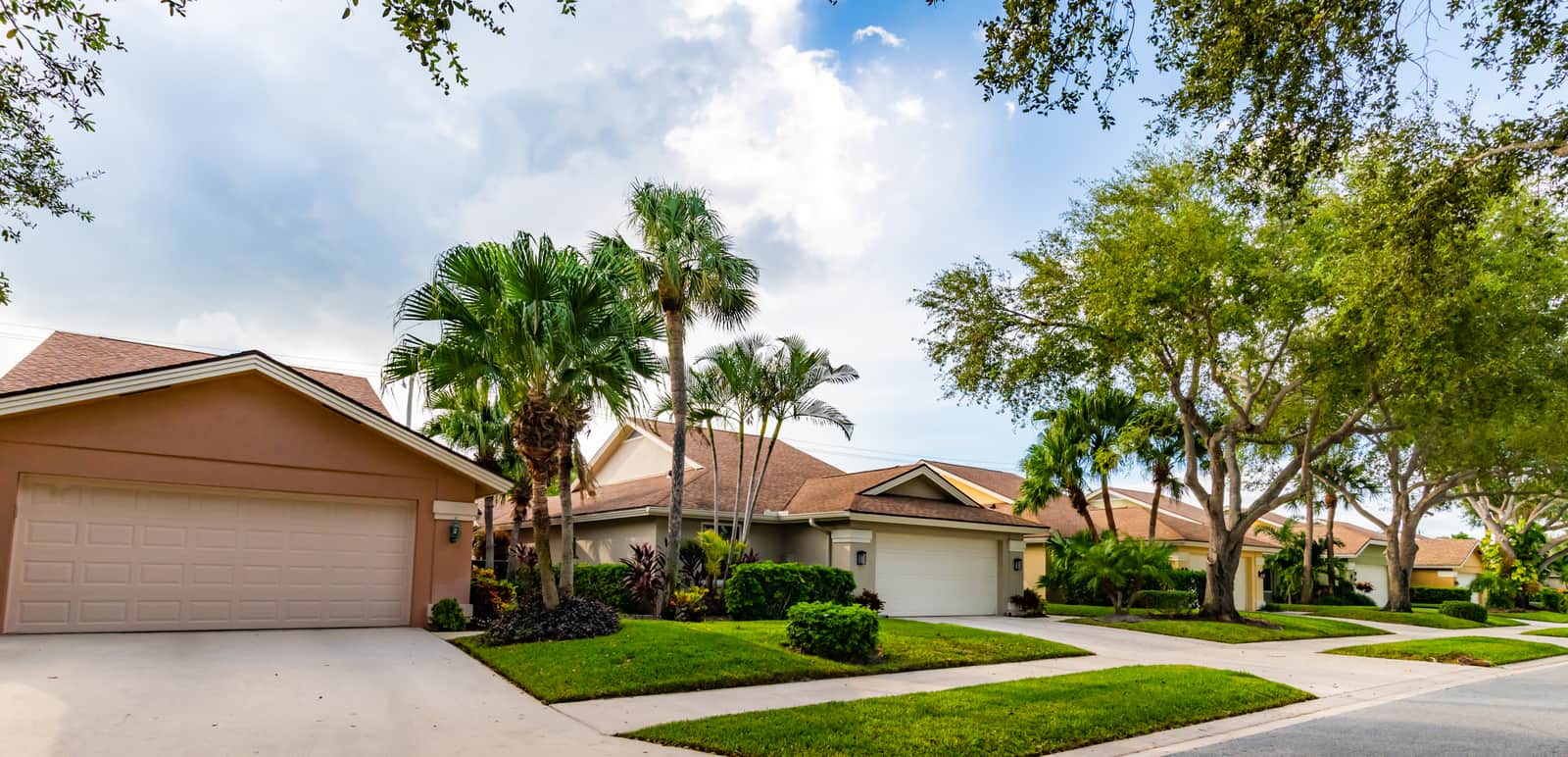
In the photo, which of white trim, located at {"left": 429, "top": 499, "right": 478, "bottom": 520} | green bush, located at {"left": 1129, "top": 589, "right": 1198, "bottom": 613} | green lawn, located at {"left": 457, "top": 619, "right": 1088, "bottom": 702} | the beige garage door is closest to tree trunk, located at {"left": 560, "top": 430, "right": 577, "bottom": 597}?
green lawn, located at {"left": 457, "top": 619, "right": 1088, "bottom": 702}

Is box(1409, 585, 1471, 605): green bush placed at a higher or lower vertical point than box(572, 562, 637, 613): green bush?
lower

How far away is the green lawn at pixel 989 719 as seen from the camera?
760cm

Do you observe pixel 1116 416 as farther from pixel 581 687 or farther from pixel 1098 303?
pixel 581 687

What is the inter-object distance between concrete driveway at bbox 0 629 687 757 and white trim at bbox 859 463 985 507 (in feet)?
38.9

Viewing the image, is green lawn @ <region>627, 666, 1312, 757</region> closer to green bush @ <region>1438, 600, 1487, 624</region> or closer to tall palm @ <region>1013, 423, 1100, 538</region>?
tall palm @ <region>1013, 423, 1100, 538</region>

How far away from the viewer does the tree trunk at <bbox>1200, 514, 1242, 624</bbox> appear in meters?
22.2

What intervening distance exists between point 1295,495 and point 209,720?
21.9 m

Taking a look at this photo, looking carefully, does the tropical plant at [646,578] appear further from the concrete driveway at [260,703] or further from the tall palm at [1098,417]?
the tall palm at [1098,417]

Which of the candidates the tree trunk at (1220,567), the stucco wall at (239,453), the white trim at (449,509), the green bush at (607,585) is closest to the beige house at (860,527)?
the green bush at (607,585)

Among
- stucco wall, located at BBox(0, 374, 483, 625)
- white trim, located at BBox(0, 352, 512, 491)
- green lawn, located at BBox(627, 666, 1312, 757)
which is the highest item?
white trim, located at BBox(0, 352, 512, 491)

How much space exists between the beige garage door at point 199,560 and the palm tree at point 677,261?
4.94 metres

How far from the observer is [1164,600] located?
86.4 feet

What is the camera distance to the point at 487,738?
7.53 m

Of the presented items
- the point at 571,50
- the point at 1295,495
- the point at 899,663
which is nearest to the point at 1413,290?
the point at 899,663
